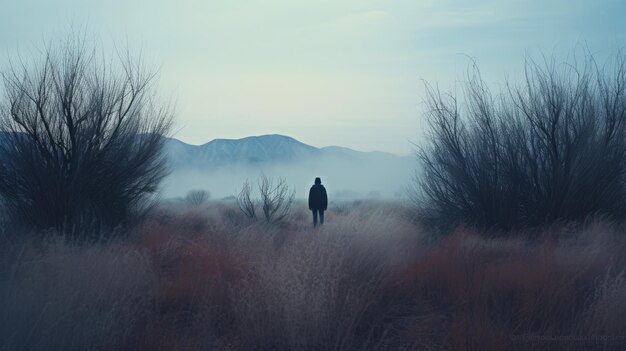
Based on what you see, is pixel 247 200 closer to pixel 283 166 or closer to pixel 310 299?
pixel 310 299

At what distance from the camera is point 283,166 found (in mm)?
96188

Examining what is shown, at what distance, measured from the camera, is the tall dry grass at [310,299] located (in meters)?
6.01

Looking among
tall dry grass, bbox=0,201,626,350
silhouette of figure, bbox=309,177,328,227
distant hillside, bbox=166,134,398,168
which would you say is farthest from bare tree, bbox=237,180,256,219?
distant hillside, bbox=166,134,398,168

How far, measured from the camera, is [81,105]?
39.9 ft

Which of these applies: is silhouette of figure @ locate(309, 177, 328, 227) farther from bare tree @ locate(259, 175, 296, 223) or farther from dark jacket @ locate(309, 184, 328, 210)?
bare tree @ locate(259, 175, 296, 223)

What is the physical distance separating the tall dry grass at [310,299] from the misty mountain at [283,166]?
7439 centimetres

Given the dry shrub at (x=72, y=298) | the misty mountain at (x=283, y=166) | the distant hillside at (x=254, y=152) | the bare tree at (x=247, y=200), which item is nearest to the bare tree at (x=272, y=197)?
the bare tree at (x=247, y=200)

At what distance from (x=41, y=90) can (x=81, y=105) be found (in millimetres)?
734

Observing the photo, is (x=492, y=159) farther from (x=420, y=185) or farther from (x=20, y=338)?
(x=20, y=338)

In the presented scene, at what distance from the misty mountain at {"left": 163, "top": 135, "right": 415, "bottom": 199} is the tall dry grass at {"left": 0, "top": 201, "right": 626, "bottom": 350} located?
7439cm

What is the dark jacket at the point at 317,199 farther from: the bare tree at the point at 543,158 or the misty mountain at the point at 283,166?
the misty mountain at the point at 283,166

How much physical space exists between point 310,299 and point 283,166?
295ft

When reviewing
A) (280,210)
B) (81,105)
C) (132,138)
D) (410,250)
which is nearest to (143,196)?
(132,138)

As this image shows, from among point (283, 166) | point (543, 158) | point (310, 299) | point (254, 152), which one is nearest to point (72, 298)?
point (310, 299)
